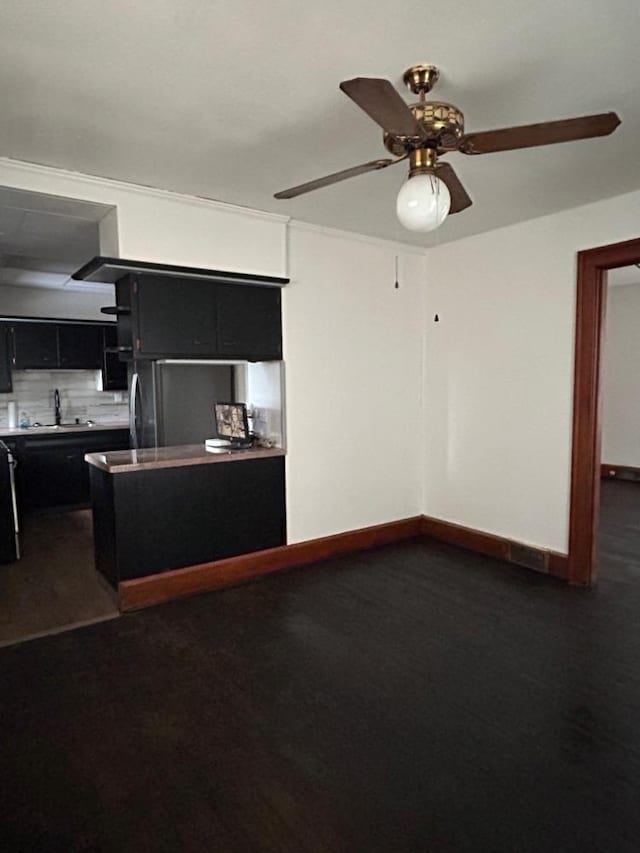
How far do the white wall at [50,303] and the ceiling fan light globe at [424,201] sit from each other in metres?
5.24

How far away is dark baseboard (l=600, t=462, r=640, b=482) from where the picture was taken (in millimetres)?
7298

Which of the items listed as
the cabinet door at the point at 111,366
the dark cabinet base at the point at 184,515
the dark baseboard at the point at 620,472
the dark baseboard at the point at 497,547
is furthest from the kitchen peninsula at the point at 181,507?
the dark baseboard at the point at 620,472

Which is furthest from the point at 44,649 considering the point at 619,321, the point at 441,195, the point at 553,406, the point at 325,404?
the point at 619,321

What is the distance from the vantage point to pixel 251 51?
190 cm

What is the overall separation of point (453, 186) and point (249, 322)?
1.94 meters

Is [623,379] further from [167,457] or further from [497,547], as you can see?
[167,457]

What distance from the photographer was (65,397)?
6.34 meters

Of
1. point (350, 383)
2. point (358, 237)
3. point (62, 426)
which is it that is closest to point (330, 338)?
point (350, 383)

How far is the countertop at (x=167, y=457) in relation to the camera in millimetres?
3312

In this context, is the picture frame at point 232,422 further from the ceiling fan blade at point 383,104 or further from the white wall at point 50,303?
the white wall at point 50,303

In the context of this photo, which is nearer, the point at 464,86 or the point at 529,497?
the point at 464,86

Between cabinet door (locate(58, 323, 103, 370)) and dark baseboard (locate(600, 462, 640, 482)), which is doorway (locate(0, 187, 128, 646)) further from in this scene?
dark baseboard (locate(600, 462, 640, 482))

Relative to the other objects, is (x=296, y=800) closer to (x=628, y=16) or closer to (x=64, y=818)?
→ (x=64, y=818)

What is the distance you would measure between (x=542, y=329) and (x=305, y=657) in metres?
2.89
